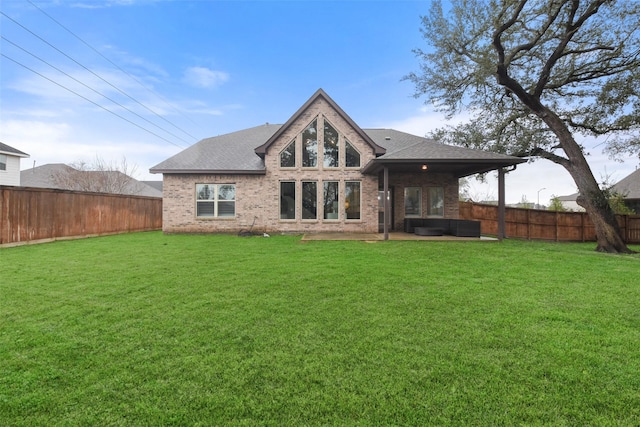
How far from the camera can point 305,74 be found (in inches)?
786

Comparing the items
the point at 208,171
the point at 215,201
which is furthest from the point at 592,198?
the point at 208,171

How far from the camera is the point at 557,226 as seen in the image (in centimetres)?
1349

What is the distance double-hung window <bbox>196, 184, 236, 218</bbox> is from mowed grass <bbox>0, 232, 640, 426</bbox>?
809cm

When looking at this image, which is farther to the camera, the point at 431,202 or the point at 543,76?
the point at 431,202

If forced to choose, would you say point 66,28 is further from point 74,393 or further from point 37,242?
point 74,393

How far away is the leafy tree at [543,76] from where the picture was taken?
35.3ft

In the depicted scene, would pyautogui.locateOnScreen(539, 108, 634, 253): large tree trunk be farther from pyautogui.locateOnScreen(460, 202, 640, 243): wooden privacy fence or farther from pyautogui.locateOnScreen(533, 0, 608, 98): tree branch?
pyautogui.locateOnScreen(460, 202, 640, 243): wooden privacy fence

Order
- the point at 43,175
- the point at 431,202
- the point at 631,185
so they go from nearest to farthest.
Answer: the point at 431,202 → the point at 631,185 → the point at 43,175

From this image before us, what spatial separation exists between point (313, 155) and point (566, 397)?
12.3 metres

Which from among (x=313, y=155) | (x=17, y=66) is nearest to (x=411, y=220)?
(x=313, y=155)

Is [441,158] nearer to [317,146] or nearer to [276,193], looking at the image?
[317,146]

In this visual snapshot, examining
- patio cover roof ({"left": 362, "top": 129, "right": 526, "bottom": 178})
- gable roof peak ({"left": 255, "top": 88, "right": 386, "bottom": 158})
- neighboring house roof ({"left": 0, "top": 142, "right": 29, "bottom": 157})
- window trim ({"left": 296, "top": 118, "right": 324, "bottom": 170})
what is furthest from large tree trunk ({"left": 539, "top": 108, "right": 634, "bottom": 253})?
neighboring house roof ({"left": 0, "top": 142, "right": 29, "bottom": 157})

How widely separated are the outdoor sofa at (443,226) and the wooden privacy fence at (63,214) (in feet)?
45.5

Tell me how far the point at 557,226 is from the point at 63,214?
20967 mm
